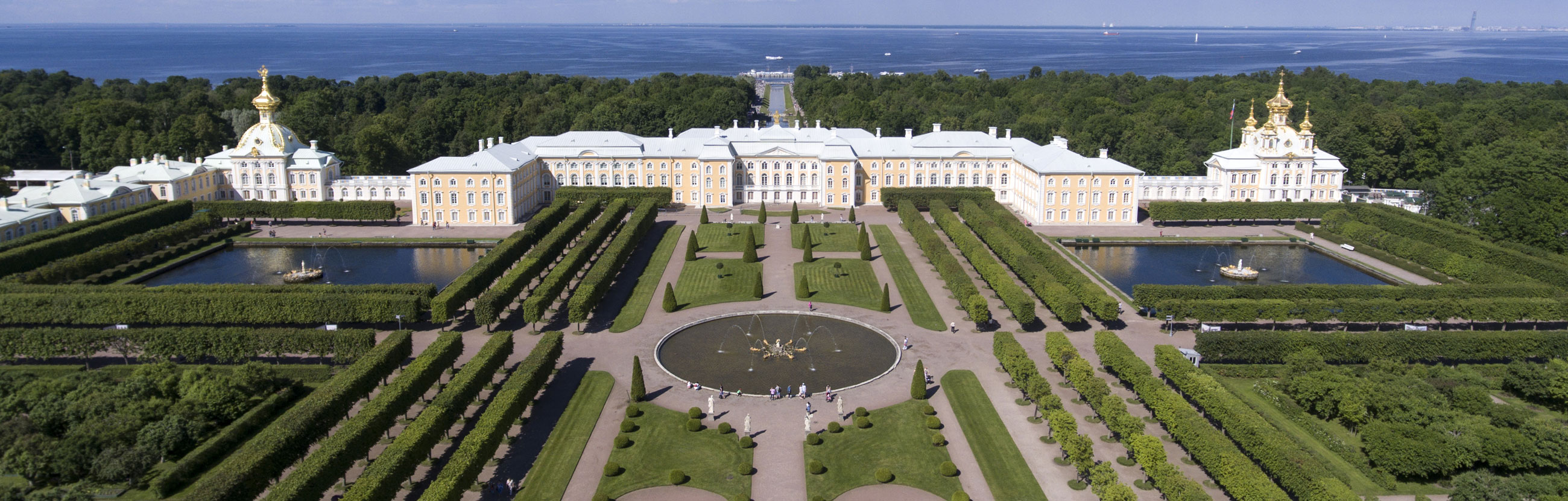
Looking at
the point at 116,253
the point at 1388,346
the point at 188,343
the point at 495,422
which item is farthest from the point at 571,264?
the point at 1388,346

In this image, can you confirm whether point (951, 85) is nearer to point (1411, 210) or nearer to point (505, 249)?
point (1411, 210)

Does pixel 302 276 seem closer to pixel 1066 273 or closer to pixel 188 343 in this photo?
pixel 188 343

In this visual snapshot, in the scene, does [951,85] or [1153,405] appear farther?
[951,85]

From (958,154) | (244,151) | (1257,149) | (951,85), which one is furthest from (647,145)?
(951,85)

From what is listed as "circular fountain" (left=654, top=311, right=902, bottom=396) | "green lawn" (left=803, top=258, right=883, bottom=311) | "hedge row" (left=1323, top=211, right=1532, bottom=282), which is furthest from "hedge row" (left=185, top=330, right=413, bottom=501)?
"hedge row" (left=1323, top=211, right=1532, bottom=282)

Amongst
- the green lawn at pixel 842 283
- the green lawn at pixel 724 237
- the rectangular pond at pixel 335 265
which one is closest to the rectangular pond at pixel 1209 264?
the green lawn at pixel 842 283

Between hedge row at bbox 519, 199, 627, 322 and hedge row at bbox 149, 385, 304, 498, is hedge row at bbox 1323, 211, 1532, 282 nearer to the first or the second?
hedge row at bbox 519, 199, 627, 322

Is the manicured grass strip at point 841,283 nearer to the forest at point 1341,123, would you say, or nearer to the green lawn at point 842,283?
the green lawn at point 842,283
